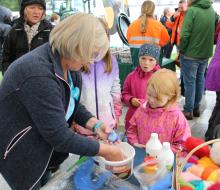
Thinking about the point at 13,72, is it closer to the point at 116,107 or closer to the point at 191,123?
the point at 116,107

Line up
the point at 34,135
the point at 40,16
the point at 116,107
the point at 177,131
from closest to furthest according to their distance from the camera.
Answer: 1. the point at 34,135
2. the point at 177,131
3. the point at 116,107
4. the point at 40,16

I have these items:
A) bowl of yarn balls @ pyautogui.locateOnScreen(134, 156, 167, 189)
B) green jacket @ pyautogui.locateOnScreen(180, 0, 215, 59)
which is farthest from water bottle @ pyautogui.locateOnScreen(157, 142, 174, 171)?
green jacket @ pyautogui.locateOnScreen(180, 0, 215, 59)

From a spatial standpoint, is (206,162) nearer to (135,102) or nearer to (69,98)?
(69,98)

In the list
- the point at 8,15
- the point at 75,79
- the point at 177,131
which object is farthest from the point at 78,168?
the point at 8,15

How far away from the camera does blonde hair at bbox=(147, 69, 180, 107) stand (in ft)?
5.08

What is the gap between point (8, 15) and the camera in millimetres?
4969

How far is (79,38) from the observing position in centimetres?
97

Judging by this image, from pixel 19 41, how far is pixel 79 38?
1583 mm

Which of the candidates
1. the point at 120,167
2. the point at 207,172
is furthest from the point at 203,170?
the point at 120,167

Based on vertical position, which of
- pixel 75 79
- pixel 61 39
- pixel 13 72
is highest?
pixel 61 39

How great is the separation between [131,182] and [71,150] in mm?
261

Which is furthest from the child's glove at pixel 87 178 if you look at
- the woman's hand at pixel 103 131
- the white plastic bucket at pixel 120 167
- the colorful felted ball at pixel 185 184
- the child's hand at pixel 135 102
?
the child's hand at pixel 135 102

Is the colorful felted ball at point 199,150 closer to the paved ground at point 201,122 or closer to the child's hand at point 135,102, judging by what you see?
the child's hand at point 135,102

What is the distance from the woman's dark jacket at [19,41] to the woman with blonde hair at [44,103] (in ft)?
4.44
